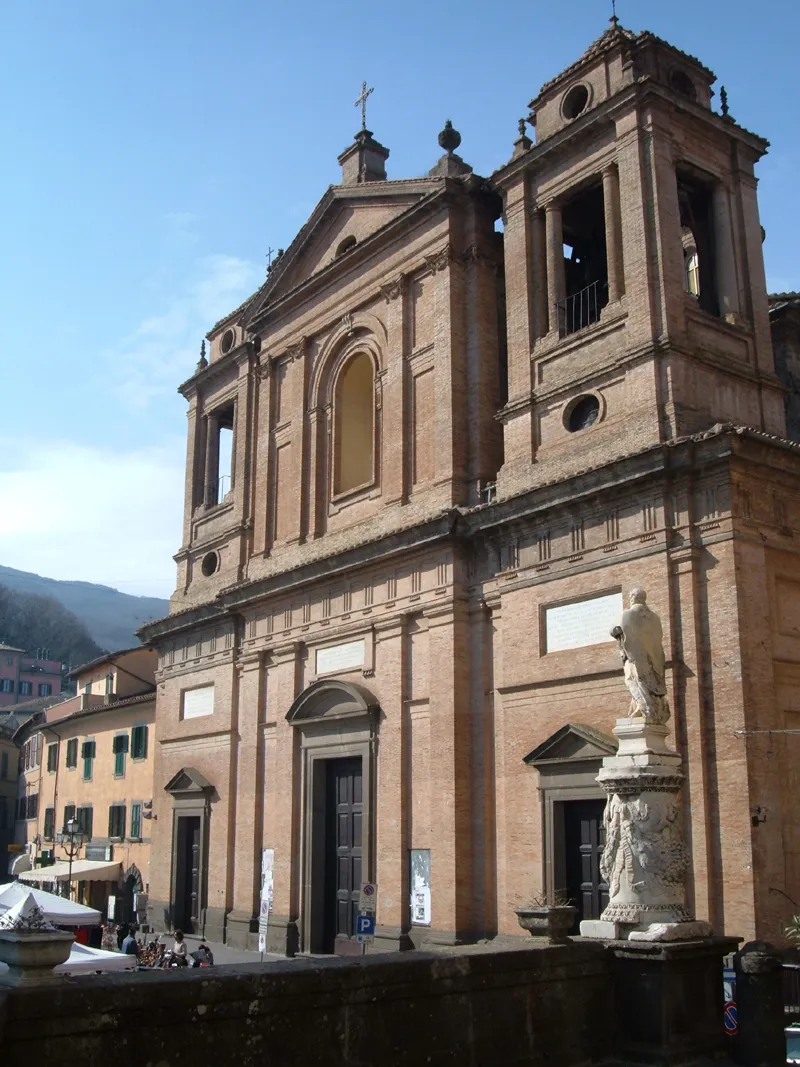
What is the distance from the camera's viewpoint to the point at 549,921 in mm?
10078

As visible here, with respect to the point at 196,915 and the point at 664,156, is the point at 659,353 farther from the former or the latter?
the point at 196,915

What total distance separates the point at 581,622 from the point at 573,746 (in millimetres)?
2040

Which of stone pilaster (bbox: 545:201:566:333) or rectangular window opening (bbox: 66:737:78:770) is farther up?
stone pilaster (bbox: 545:201:566:333)

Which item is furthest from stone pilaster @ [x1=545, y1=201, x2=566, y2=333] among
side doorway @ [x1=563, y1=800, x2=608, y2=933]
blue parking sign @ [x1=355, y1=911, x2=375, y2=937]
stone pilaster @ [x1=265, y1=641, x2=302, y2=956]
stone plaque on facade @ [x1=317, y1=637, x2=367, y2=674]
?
blue parking sign @ [x1=355, y1=911, x2=375, y2=937]

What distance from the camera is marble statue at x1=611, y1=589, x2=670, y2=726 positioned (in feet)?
37.4

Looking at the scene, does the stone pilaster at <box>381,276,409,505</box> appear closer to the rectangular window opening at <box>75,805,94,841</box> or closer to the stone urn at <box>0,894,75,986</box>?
the stone urn at <box>0,894,75,986</box>

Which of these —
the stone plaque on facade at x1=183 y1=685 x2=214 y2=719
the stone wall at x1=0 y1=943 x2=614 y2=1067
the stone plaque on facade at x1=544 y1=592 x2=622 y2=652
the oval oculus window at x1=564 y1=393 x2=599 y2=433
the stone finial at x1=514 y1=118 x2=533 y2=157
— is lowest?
the stone wall at x1=0 y1=943 x2=614 y2=1067

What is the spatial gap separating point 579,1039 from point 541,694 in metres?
9.40

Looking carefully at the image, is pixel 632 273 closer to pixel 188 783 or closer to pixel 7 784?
pixel 188 783

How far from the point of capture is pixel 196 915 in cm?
2734

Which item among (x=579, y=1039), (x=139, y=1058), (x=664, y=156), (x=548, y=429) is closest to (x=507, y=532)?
(x=548, y=429)

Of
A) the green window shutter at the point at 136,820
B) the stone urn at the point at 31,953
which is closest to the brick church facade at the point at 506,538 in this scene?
the green window shutter at the point at 136,820

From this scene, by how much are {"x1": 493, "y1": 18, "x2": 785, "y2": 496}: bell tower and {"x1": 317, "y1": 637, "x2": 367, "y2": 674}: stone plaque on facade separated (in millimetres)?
5052

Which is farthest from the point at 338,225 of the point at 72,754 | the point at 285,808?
the point at 72,754
